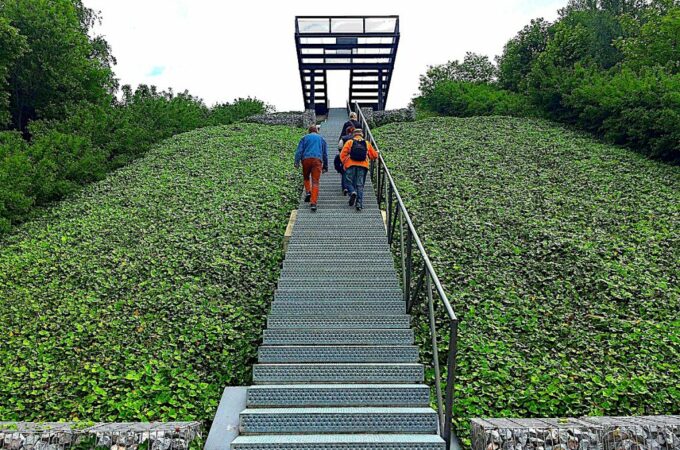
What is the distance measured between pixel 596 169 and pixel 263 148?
7653mm

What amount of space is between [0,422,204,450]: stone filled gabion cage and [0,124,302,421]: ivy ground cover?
0.60m

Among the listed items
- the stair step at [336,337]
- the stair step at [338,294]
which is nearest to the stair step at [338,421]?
the stair step at [336,337]

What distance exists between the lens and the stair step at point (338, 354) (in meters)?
4.57

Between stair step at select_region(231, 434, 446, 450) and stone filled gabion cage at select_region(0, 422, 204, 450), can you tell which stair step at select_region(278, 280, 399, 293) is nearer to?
stair step at select_region(231, 434, 446, 450)

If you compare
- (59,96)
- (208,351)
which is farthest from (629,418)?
(59,96)

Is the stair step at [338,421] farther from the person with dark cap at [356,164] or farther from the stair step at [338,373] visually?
the person with dark cap at [356,164]

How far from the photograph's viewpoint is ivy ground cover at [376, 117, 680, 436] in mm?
4289

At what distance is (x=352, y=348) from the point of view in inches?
182

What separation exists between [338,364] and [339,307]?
0.98 m

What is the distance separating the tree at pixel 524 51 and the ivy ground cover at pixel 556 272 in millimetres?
14217

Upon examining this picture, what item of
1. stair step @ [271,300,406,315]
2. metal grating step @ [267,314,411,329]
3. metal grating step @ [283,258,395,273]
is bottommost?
metal grating step @ [267,314,411,329]

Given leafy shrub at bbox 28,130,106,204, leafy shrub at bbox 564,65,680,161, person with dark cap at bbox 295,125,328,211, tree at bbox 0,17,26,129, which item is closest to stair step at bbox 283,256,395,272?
person with dark cap at bbox 295,125,328,211

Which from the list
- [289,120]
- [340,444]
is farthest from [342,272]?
[289,120]

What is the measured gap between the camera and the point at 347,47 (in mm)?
18359
